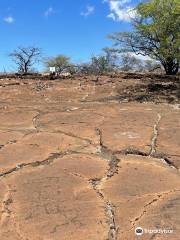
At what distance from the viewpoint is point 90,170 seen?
382 cm

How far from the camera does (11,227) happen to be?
293 centimetres

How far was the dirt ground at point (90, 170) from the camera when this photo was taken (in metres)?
2.95

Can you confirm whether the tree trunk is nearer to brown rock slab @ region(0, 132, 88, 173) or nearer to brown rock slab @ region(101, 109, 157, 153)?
brown rock slab @ region(101, 109, 157, 153)

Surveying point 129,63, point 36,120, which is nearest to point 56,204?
point 36,120

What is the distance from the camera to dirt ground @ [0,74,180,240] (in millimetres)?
2945

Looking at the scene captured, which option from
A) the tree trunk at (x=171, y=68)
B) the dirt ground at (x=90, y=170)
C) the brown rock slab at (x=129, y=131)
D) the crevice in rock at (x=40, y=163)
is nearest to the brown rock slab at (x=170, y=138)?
the dirt ground at (x=90, y=170)

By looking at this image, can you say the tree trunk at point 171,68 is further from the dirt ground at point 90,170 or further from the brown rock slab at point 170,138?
the brown rock slab at point 170,138

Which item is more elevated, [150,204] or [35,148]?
[35,148]

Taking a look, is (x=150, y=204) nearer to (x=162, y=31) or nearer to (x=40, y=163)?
(x=40, y=163)

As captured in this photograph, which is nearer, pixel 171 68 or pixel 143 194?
pixel 143 194

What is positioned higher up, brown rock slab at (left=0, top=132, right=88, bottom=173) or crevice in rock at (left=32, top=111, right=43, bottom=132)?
crevice in rock at (left=32, top=111, right=43, bottom=132)

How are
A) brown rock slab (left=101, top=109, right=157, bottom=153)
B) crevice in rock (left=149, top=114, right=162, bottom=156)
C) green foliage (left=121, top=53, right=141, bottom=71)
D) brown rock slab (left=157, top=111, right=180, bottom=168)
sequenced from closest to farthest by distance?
brown rock slab (left=157, top=111, right=180, bottom=168), crevice in rock (left=149, top=114, right=162, bottom=156), brown rock slab (left=101, top=109, right=157, bottom=153), green foliage (left=121, top=53, right=141, bottom=71)

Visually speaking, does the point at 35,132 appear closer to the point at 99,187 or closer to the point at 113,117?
the point at 113,117

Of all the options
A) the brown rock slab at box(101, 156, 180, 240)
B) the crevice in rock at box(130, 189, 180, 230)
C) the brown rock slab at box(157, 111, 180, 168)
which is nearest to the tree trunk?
the brown rock slab at box(157, 111, 180, 168)
